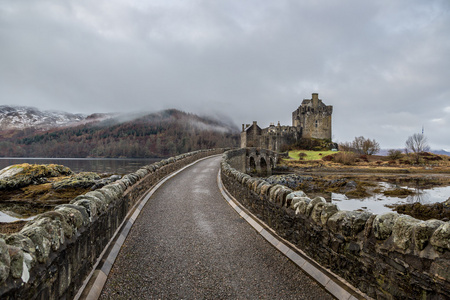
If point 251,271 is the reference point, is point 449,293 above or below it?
above

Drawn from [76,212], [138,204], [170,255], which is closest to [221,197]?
[138,204]

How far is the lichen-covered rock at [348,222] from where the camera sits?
12.7 ft

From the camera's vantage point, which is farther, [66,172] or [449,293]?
[66,172]

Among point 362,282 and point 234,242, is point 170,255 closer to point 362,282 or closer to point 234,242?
point 234,242

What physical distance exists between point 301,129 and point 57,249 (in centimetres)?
7204

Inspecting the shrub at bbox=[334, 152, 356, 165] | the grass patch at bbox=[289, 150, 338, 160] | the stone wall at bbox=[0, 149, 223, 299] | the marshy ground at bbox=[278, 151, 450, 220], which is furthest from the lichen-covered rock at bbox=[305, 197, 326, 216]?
the grass patch at bbox=[289, 150, 338, 160]

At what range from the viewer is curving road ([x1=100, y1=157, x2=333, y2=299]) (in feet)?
13.8

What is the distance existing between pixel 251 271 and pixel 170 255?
1.74 m

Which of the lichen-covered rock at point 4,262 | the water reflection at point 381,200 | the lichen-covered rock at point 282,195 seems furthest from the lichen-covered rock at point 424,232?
the water reflection at point 381,200

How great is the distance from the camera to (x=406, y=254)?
314cm

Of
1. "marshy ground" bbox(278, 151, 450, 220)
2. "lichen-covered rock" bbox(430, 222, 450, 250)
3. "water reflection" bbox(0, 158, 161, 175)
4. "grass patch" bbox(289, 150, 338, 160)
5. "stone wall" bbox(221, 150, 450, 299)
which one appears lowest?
"water reflection" bbox(0, 158, 161, 175)

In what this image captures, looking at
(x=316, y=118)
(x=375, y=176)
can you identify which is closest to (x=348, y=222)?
(x=375, y=176)

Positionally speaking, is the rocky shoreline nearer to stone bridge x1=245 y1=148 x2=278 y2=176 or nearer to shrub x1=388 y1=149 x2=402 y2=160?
stone bridge x1=245 y1=148 x2=278 y2=176

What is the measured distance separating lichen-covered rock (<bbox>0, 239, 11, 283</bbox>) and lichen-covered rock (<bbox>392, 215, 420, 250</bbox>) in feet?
13.5
